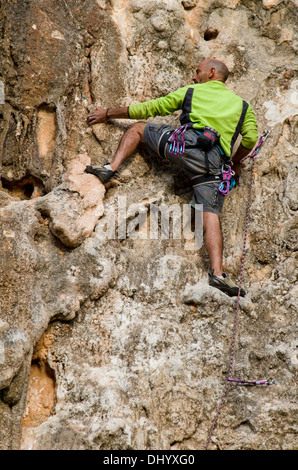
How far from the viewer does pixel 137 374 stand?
396 centimetres

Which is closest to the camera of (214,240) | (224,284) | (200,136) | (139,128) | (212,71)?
(224,284)

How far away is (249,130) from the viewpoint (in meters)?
4.89

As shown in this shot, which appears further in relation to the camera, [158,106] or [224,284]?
[158,106]

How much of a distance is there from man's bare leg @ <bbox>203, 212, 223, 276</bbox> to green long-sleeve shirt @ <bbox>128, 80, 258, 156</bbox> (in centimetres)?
59

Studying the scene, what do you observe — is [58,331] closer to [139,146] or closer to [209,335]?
[209,335]

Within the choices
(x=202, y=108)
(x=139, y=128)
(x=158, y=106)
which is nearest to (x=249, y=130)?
(x=202, y=108)

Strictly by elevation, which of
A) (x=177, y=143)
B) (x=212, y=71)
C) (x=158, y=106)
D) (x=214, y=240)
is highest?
(x=212, y=71)

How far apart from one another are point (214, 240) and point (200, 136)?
2.78 feet

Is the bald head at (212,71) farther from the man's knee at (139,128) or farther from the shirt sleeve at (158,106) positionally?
the man's knee at (139,128)


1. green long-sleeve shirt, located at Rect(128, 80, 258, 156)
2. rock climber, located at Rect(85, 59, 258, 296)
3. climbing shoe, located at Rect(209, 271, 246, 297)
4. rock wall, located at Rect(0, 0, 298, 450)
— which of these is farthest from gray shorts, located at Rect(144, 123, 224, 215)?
climbing shoe, located at Rect(209, 271, 246, 297)

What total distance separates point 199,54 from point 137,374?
3.11 metres

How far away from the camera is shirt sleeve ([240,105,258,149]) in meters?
4.89

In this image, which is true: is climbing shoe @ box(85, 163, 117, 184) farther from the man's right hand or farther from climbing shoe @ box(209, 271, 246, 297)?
climbing shoe @ box(209, 271, 246, 297)

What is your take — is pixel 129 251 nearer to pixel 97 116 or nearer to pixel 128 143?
pixel 128 143
